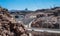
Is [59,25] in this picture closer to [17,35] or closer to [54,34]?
[54,34]

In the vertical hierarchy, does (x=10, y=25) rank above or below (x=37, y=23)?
above

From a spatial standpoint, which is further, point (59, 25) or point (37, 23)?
point (37, 23)

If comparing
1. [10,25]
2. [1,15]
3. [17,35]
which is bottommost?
[17,35]

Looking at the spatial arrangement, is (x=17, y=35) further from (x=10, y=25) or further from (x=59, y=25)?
(x=59, y=25)

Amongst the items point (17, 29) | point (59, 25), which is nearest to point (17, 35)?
point (17, 29)

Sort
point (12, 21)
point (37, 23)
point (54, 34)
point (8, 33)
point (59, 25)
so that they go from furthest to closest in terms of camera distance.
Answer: point (37, 23) < point (59, 25) < point (54, 34) < point (12, 21) < point (8, 33)

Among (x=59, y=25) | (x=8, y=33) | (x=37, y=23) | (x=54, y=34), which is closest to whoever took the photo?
(x=8, y=33)

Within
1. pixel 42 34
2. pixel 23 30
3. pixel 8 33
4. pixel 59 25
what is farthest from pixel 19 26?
pixel 59 25

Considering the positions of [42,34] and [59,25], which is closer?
[42,34]

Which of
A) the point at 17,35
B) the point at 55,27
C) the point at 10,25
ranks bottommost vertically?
the point at 55,27
